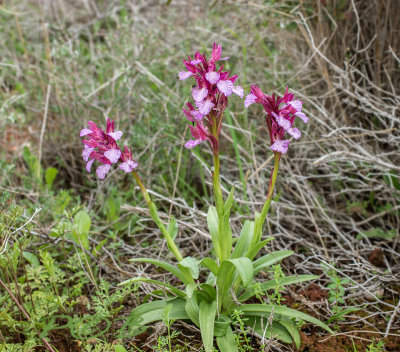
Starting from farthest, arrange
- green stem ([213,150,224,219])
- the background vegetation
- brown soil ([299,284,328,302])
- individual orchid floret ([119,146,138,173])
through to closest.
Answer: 1. brown soil ([299,284,328,302])
2. the background vegetation
3. green stem ([213,150,224,219])
4. individual orchid floret ([119,146,138,173])

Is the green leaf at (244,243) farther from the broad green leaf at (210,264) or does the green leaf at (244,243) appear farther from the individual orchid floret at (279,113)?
the individual orchid floret at (279,113)

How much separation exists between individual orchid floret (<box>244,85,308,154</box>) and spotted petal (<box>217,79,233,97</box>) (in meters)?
0.09

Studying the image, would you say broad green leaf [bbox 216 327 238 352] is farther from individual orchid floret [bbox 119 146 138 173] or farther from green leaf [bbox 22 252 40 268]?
green leaf [bbox 22 252 40 268]

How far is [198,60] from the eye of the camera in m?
1.56

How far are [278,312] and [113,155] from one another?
87 cm

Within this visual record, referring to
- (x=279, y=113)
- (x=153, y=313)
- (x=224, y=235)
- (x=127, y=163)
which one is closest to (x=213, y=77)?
(x=279, y=113)

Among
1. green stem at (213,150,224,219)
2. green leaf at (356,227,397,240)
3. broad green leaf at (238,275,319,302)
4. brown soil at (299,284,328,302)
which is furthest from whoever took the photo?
green leaf at (356,227,397,240)

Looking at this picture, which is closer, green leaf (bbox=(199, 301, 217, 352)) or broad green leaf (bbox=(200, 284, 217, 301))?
green leaf (bbox=(199, 301, 217, 352))

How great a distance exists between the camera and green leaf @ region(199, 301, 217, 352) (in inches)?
64.8

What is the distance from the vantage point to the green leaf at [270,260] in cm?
189

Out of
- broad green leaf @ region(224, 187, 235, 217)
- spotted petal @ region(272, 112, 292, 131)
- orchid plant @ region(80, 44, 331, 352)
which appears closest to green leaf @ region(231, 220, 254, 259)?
orchid plant @ region(80, 44, 331, 352)

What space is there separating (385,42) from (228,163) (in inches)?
49.5

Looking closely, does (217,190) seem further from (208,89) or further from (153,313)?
(153,313)

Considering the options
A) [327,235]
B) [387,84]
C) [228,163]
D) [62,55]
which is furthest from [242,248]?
[62,55]
